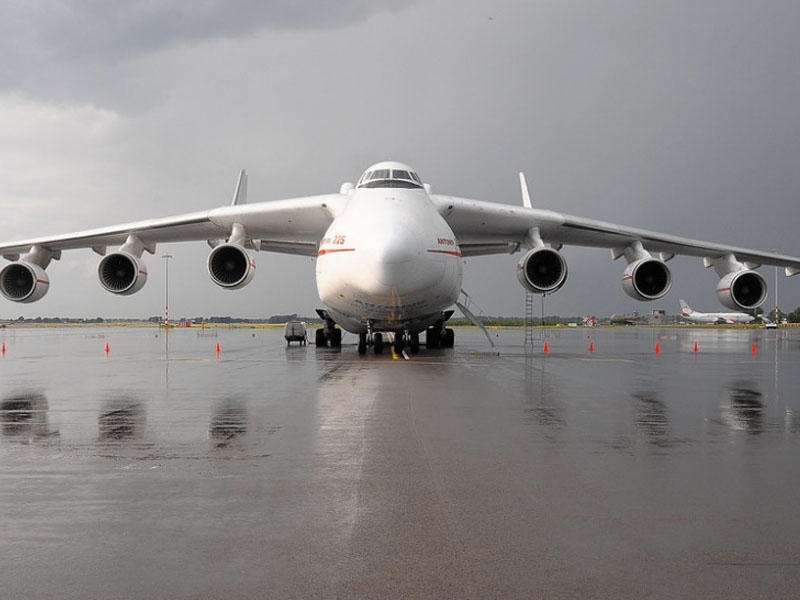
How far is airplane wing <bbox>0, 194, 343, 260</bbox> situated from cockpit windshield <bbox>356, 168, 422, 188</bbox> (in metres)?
1.00

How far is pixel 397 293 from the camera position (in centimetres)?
1482

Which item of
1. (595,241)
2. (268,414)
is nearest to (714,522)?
(268,414)

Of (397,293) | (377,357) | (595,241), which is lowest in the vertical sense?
(377,357)

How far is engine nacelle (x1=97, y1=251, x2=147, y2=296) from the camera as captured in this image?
1792 cm

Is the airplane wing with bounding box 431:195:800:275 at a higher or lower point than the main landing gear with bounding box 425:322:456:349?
higher

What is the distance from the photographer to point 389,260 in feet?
46.2

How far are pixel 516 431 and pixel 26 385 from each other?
28.0 ft

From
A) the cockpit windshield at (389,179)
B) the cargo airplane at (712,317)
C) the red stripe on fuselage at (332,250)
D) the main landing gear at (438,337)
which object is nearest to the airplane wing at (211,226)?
the cockpit windshield at (389,179)

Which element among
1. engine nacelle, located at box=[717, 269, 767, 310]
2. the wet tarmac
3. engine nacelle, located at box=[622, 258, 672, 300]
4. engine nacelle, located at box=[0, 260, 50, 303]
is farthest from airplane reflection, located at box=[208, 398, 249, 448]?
engine nacelle, located at box=[717, 269, 767, 310]

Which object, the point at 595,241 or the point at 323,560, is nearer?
the point at 323,560

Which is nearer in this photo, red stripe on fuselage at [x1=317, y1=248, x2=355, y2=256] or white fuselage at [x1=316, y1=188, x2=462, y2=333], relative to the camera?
white fuselage at [x1=316, y1=188, x2=462, y2=333]

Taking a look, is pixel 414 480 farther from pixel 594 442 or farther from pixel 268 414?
pixel 268 414

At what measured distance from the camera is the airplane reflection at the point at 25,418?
265 inches

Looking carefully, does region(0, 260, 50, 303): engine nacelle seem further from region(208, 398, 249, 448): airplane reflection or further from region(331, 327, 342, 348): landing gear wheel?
region(208, 398, 249, 448): airplane reflection
